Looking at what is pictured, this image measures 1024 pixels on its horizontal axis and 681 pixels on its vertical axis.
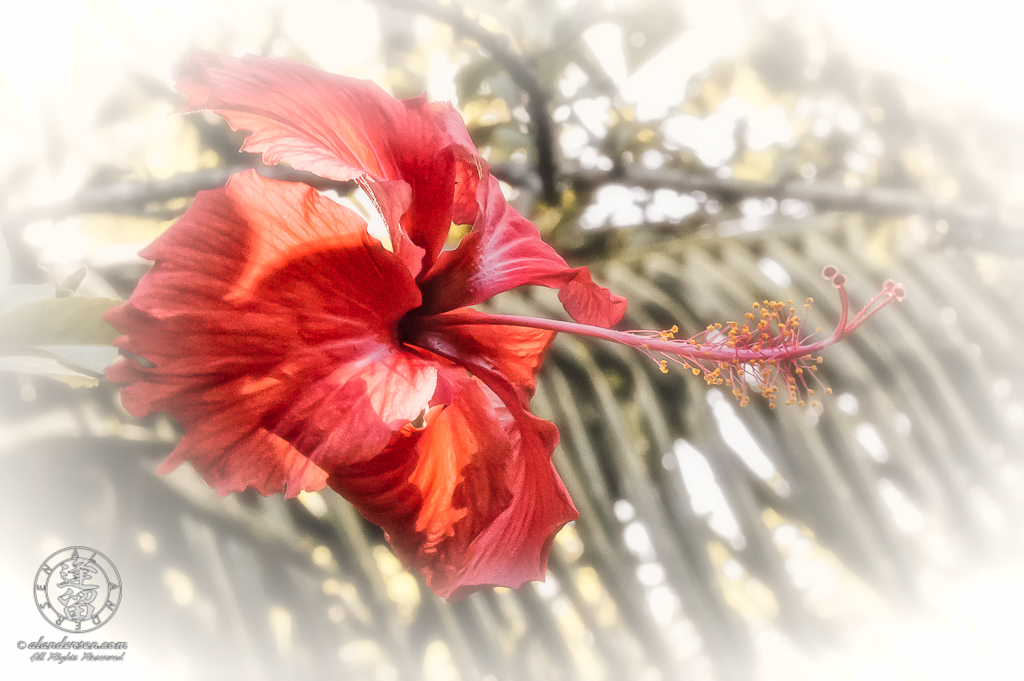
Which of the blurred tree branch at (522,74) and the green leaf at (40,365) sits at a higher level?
the blurred tree branch at (522,74)

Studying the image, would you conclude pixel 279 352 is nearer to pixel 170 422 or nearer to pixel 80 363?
pixel 80 363

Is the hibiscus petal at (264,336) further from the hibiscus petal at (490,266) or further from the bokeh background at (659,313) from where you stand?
the bokeh background at (659,313)

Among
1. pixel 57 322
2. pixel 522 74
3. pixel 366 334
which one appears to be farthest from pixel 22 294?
pixel 522 74

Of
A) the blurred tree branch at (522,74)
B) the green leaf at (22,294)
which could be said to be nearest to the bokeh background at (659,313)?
the blurred tree branch at (522,74)

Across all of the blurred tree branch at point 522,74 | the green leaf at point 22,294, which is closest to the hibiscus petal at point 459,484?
the green leaf at point 22,294

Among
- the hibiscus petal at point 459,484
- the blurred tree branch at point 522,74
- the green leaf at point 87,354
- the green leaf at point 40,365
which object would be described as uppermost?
the blurred tree branch at point 522,74

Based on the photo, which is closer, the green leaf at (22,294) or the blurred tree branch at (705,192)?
the green leaf at (22,294)
